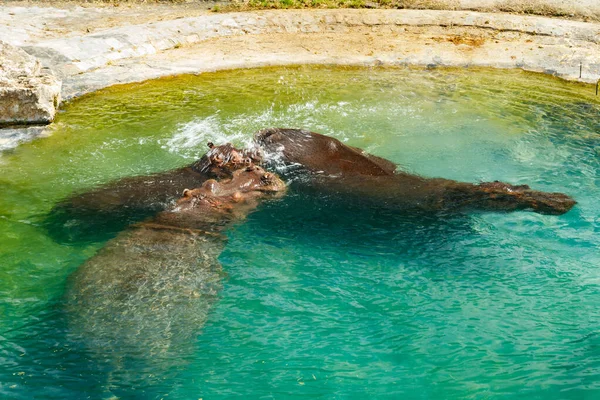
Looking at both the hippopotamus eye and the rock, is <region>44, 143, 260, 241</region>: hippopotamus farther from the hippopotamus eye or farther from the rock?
the rock

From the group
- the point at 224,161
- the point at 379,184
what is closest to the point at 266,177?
the point at 224,161

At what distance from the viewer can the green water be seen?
523cm

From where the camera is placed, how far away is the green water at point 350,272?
Answer: 206 inches

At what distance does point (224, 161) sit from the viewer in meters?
8.34

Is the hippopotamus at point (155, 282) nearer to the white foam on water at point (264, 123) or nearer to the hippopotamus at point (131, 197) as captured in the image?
the hippopotamus at point (131, 197)

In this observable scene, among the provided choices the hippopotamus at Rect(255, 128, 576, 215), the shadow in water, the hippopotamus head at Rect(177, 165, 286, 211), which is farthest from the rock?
the hippopotamus head at Rect(177, 165, 286, 211)

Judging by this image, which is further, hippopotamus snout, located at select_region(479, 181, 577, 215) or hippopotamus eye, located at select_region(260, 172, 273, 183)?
hippopotamus eye, located at select_region(260, 172, 273, 183)

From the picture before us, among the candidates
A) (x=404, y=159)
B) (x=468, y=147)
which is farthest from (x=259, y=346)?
(x=468, y=147)

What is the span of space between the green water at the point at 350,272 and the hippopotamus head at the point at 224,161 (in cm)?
75

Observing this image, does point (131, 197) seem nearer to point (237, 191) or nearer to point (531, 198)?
point (237, 191)

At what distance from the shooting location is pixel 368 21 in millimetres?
15602

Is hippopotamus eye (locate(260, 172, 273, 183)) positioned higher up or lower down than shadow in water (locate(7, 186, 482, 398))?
higher up

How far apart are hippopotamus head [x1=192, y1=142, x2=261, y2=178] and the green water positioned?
0.75 m

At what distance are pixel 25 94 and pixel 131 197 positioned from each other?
359 cm
